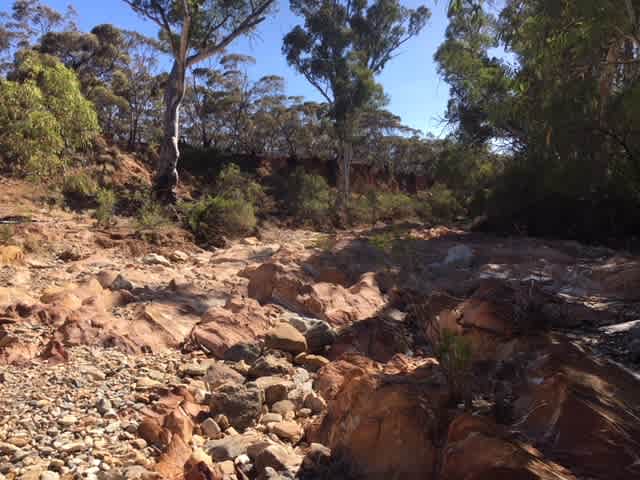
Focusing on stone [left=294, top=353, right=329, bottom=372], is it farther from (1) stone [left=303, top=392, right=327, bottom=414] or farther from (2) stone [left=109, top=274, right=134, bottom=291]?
(2) stone [left=109, top=274, right=134, bottom=291]

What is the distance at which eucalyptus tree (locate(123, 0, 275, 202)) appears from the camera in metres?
11.8

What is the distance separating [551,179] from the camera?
29.9 feet

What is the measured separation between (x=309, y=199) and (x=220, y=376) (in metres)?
13.7

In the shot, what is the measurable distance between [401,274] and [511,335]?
371cm

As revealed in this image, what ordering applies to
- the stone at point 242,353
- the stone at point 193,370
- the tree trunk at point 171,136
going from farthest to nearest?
the tree trunk at point 171,136, the stone at point 242,353, the stone at point 193,370

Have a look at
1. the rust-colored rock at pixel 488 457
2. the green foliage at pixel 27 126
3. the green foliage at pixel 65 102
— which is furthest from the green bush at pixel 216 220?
the rust-colored rock at pixel 488 457

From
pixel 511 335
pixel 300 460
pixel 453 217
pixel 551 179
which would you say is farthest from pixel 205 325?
pixel 453 217

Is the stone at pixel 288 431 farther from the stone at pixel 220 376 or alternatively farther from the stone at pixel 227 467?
the stone at pixel 220 376

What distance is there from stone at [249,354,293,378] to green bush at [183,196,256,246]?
590 cm

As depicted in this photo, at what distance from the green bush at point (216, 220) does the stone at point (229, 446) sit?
7.03 metres

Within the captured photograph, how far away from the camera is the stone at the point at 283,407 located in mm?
3084

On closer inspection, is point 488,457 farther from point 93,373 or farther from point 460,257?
point 460,257

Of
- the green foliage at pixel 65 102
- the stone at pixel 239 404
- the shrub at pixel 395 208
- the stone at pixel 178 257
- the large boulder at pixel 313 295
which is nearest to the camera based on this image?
the stone at pixel 239 404

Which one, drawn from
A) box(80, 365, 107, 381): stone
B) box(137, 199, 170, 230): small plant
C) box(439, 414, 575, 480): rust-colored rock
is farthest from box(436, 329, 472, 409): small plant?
box(137, 199, 170, 230): small plant
